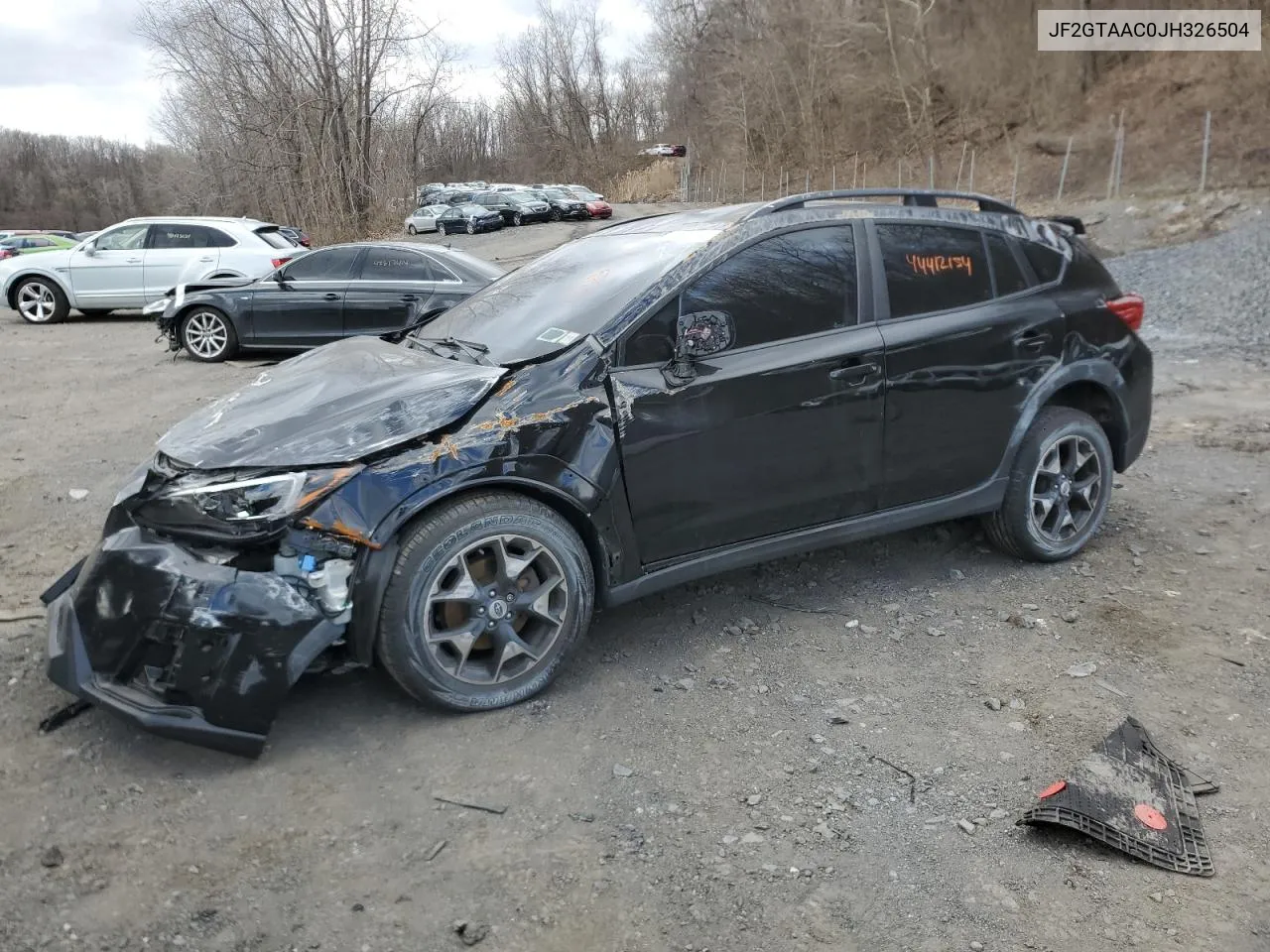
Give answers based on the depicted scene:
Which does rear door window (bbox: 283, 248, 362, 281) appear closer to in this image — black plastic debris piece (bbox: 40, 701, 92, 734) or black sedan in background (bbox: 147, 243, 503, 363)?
black sedan in background (bbox: 147, 243, 503, 363)

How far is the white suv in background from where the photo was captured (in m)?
14.5

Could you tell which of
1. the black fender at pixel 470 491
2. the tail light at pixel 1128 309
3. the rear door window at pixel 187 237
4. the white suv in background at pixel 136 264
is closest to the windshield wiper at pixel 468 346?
the black fender at pixel 470 491

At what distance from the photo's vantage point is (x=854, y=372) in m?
4.00

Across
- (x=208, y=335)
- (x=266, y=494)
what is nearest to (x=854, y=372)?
(x=266, y=494)

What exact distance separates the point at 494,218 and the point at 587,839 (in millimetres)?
35930

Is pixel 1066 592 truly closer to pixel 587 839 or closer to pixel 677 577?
pixel 677 577

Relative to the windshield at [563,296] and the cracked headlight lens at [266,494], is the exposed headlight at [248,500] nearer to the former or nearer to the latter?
the cracked headlight lens at [266,494]

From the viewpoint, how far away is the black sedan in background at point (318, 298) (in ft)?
35.9

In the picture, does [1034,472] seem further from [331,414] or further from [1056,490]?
[331,414]

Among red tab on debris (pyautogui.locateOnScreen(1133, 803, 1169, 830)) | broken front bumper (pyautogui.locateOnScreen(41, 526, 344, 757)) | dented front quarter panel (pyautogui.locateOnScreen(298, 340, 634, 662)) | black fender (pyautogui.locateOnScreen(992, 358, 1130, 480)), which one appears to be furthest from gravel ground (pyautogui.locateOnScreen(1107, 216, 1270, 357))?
broken front bumper (pyautogui.locateOnScreen(41, 526, 344, 757))

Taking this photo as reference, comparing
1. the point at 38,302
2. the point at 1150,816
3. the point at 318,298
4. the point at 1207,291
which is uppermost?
the point at 38,302

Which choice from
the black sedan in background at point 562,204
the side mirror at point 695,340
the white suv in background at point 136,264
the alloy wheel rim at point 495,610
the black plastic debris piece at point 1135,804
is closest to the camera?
the black plastic debris piece at point 1135,804

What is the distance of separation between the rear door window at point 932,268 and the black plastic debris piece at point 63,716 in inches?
134

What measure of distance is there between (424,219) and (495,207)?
9.12ft
